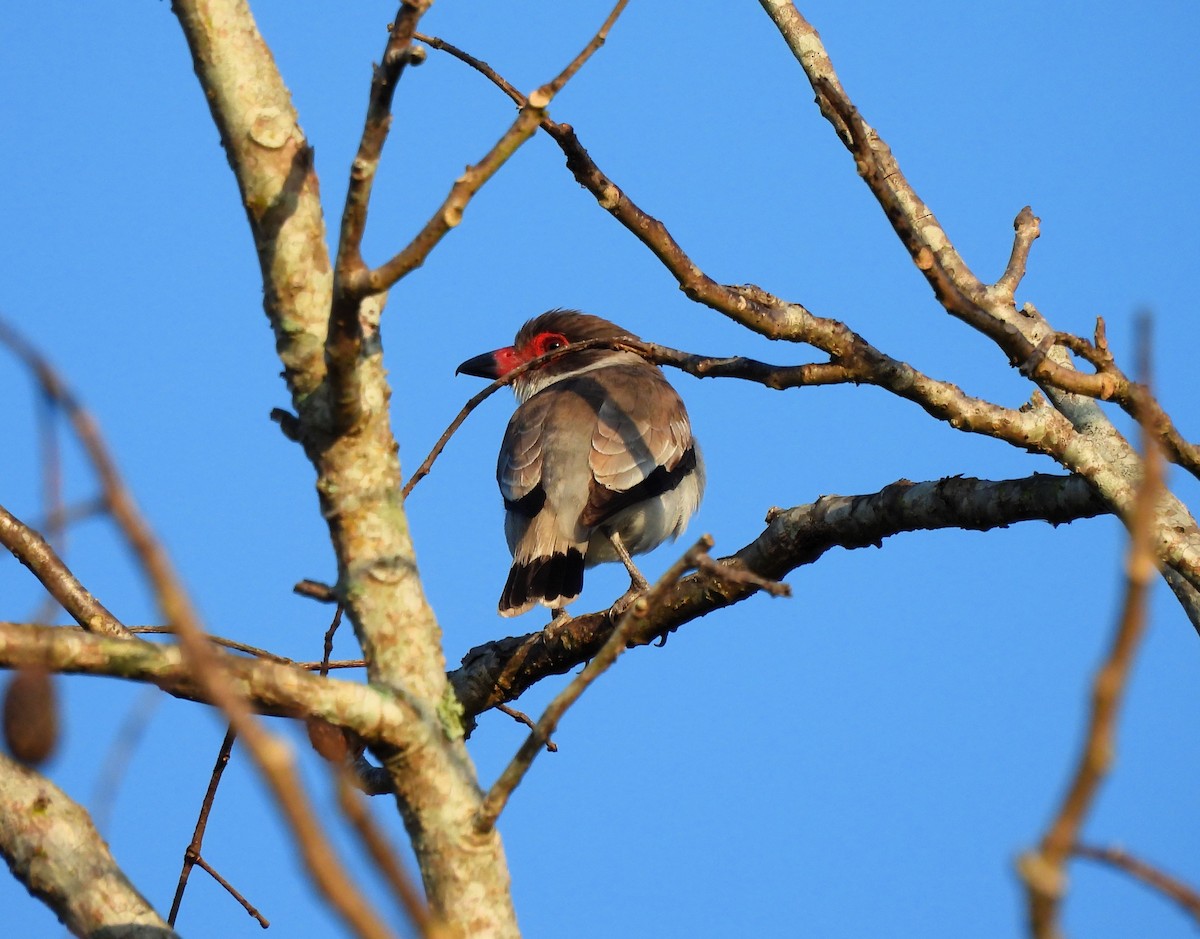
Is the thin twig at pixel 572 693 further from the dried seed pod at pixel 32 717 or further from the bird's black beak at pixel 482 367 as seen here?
the bird's black beak at pixel 482 367

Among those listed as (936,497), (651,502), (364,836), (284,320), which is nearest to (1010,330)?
(936,497)

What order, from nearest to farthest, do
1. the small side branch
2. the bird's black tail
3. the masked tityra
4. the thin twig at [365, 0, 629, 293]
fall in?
the small side branch
the thin twig at [365, 0, 629, 293]
the bird's black tail
the masked tityra

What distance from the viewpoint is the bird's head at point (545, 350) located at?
10117 millimetres

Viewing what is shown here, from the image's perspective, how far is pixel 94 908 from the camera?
2.84 m

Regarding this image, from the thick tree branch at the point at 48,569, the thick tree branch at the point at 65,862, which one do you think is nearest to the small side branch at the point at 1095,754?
the thick tree branch at the point at 65,862

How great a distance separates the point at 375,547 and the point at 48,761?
0.92 metres

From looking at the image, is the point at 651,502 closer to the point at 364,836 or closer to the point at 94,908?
the point at 94,908

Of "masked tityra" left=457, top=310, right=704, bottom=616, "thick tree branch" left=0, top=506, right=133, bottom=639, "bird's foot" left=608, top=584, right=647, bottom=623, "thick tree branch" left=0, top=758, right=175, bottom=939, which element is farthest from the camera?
"masked tityra" left=457, top=310, right=704, bottom=616

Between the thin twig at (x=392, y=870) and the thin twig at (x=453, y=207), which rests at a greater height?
the thin twig at (x=453, y=207)

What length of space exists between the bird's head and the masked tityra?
600 mm

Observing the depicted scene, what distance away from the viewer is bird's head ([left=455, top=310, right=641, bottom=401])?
1012 cm

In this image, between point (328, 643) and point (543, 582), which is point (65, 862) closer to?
point (328, 643)

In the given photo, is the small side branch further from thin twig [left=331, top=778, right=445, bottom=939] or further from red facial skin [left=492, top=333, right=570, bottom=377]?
red facial skin [left=492, top=333, right=570, bottom=377]

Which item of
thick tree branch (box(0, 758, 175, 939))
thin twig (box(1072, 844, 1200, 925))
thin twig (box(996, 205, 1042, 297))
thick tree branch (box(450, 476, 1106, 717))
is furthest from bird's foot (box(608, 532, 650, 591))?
thin twig (box(1072, 844, 1200, 925))
